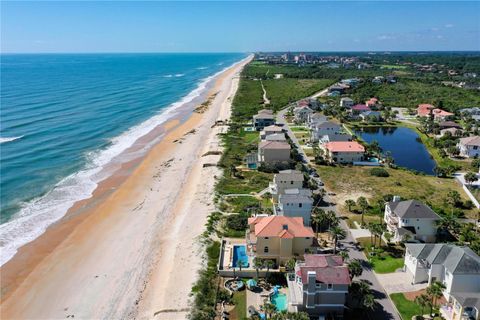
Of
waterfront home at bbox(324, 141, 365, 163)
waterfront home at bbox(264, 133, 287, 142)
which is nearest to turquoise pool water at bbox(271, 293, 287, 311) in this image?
waterfront home at bbox(324, 141, 365, 163)

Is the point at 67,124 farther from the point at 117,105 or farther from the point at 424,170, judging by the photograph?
the point at 424,170

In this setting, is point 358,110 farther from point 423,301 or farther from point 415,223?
point 423,301

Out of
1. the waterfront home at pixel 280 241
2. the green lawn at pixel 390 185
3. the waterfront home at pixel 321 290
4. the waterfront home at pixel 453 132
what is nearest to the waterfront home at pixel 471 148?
the waterfront home at pixel 453 132

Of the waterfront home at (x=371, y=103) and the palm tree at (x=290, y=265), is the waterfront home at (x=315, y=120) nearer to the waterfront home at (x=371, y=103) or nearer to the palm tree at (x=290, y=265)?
the waterfront home at (x=371, y=103)

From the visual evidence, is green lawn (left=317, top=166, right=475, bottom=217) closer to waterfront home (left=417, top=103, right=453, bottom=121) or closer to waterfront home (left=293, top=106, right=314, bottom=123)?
waterfront home (left=293, top=106, right=314, bottom=123)

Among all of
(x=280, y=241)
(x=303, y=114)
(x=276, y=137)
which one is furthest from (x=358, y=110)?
(x=280, y=241)
